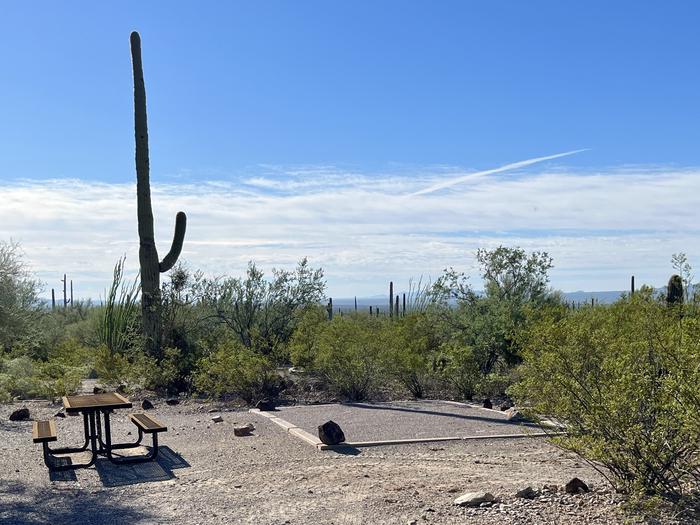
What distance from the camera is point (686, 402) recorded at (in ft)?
17.3

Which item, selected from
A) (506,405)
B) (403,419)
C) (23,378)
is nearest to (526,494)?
(403,419)

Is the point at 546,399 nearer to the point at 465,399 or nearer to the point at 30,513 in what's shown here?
the point at 30,513

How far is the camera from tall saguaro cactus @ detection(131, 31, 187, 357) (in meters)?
16.7

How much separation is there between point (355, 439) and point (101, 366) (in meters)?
7.26

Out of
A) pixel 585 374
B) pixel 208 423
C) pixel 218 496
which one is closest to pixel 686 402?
pixel 585 374

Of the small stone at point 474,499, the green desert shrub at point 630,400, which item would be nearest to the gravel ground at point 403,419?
the green desert shrub at point 630,400

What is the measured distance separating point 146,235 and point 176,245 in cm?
85

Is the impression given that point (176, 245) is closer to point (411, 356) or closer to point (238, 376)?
point (238, 376)

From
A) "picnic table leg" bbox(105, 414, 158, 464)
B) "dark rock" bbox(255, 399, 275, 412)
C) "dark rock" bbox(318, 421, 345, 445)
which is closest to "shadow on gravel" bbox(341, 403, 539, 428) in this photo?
"dark rock" bbox(255, 399, 275, 412)

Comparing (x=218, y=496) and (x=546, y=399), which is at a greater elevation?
(x=546, y=399)

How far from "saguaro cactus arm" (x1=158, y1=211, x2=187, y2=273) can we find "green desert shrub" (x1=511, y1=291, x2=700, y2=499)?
474 inches

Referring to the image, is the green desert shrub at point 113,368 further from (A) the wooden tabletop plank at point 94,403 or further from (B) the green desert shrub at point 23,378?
(A) the wooden tabletop plank at point 94,403

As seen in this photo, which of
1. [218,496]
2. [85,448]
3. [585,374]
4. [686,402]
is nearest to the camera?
[686,402]

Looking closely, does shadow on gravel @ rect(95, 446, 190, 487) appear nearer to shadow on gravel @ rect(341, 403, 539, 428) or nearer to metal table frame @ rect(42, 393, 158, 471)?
metal table frame @ rect(42, 393, 158, 471)
